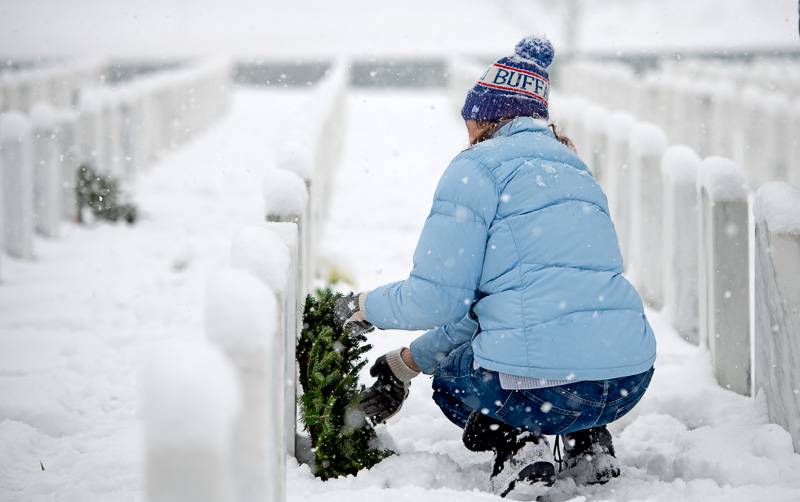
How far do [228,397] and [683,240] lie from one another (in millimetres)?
3499

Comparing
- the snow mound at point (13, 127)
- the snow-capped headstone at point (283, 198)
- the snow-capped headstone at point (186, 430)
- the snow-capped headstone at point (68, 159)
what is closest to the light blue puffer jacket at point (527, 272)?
the snow-capped headstone at point (283, 198)

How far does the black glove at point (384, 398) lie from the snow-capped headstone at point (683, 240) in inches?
72.5

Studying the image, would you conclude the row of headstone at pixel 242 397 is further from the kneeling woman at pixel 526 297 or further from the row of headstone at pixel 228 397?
the kneeling woman at pixel 526 297

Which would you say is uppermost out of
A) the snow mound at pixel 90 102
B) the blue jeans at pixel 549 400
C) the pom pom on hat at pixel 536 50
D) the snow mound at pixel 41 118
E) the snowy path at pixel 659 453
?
the pom pom on hat at pixel 536 50

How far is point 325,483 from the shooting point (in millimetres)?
3285

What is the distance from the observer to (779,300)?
138 inches

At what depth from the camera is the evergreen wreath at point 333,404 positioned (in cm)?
336

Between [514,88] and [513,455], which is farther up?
[514,88]

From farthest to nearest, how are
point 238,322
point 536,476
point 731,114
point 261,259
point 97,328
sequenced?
point 731,114 < point 97,328 < point 536,476 < point 261,259 < point 238,322

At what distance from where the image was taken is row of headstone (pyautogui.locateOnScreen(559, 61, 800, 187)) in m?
9.35

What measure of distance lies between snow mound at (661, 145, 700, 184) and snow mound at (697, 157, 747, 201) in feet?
1.90

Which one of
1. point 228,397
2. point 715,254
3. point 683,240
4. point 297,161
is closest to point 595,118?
point 683,240

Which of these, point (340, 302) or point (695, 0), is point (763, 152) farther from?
point (695, 0)

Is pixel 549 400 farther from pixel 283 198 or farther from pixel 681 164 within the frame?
pixel 681 164
